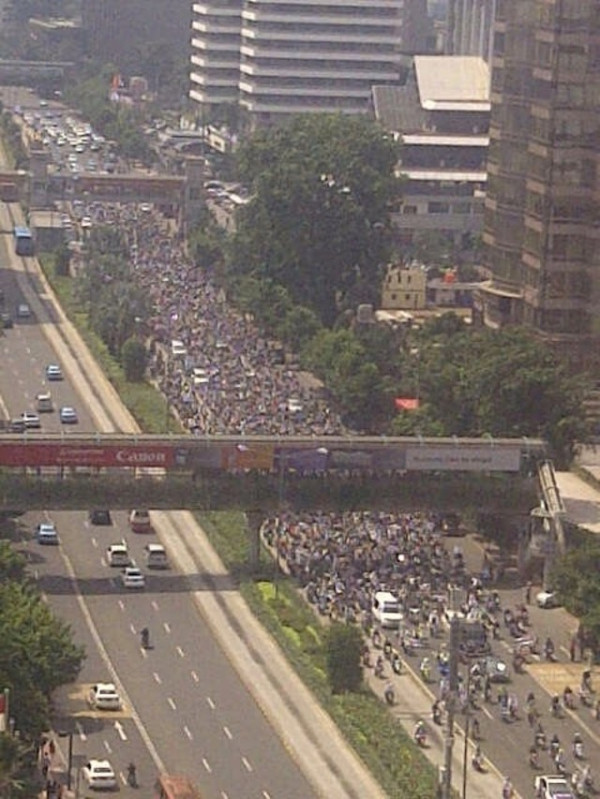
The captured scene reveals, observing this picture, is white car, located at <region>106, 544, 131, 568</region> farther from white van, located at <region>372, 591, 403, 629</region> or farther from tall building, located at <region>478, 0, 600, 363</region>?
tall building, located at <region>478, 0, 600, 363</region>

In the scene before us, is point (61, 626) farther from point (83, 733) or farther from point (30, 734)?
point (30, 734)

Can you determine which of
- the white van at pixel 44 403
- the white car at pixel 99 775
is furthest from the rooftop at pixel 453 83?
the white car at pixel 99 775

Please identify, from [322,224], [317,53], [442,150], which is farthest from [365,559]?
[317,53]

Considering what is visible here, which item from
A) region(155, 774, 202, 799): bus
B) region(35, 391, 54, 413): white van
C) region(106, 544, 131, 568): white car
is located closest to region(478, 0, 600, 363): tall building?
region(35, 391, 54, 413): white van

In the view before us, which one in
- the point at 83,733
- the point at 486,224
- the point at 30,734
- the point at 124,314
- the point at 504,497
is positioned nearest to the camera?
the point at 30,734

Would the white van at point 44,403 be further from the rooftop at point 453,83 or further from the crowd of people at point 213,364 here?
the rooftop at point 453,83

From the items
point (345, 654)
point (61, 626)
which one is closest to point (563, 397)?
point (345, 654)
